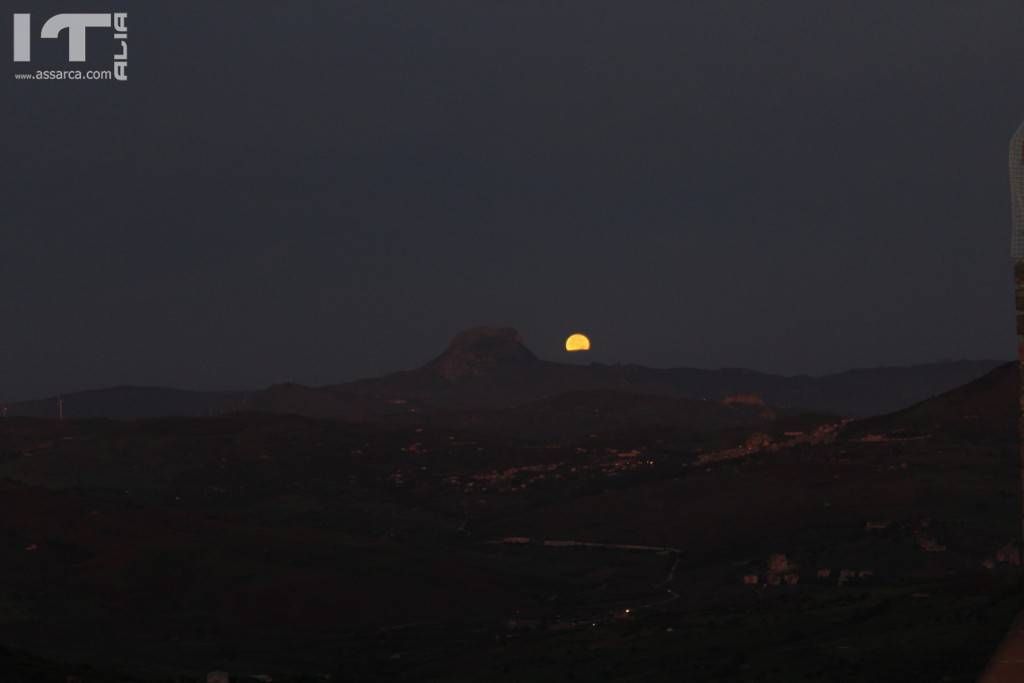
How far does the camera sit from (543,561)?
111 meters

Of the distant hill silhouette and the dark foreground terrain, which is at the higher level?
the distant hill silhouette

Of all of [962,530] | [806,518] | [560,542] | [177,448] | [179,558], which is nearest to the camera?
[962,530]

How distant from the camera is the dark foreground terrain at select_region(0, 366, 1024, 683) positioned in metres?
52.8

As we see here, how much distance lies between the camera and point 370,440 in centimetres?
19500

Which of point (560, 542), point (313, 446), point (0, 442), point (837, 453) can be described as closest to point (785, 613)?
point (560, 542)

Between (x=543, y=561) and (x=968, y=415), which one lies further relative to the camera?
Result: (x=968, y=415)

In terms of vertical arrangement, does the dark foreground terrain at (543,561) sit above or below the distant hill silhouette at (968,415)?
below

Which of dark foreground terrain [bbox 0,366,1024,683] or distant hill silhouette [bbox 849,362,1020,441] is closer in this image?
dark foreground terrain [bbox 0,366,1024,683]

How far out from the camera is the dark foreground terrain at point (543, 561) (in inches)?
2078

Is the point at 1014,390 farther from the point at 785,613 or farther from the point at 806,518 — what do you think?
the point at 785,613

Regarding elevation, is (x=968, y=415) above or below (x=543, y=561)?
above

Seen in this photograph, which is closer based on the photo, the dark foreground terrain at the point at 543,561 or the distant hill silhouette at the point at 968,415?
the dark foreground terrain at the point at 543,561

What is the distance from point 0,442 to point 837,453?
96.1 metres

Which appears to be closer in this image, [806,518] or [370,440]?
[806,518]
